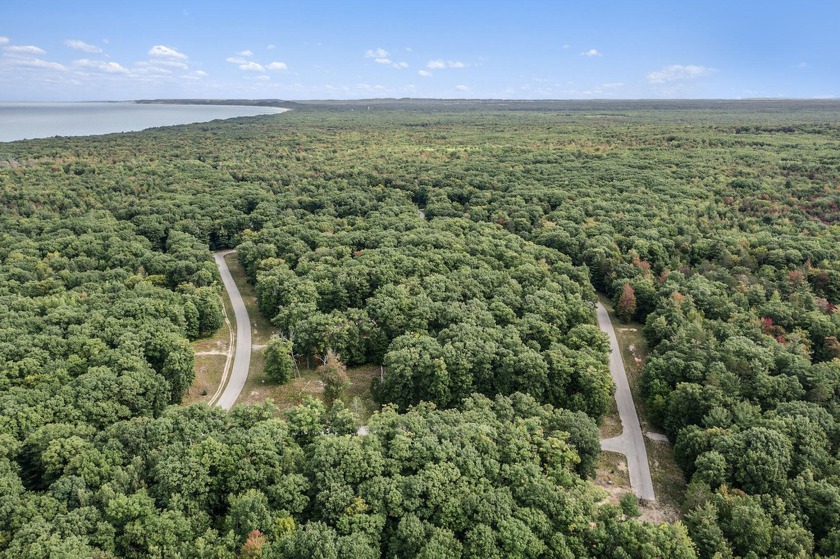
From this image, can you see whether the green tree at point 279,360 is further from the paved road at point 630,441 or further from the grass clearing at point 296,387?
the paved road at point 630,441

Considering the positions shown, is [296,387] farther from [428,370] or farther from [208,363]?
[428,370]

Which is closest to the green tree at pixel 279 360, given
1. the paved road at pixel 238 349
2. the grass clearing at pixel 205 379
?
the paved road at pixel 238 349

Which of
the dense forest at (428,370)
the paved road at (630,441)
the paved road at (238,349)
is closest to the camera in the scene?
the dense forest at (428,370)

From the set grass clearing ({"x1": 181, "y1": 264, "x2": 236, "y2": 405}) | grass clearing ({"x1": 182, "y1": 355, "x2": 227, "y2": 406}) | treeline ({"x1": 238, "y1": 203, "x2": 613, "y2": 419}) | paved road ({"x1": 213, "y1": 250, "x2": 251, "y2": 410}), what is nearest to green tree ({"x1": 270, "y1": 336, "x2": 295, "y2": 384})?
treeline ({"x1": 238, "y1": 203, "x2": 613, "y2": 419})

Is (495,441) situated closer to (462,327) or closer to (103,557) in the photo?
(462,327)

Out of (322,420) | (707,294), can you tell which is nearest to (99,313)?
(322,420)

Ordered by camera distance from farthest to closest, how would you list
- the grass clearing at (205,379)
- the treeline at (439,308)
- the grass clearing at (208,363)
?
the grass clearing at (208,363) → the grass clearing at (205,379) → the treeline at (439,308)

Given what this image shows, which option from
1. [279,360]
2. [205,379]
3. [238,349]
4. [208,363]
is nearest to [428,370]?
[279,360]

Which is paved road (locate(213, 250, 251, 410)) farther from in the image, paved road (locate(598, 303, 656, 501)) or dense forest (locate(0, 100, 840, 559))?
paved road (locate(598, 303, 656, 501))
